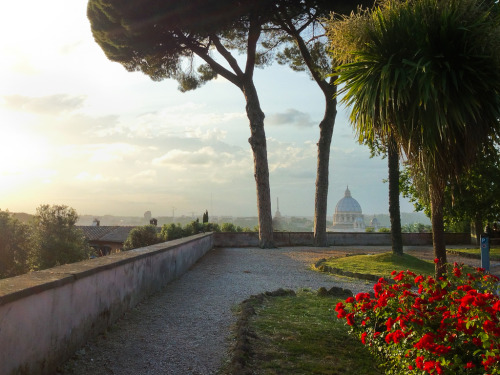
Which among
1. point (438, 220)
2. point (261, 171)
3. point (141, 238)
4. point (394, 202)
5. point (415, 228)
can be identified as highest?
point (261, 171)

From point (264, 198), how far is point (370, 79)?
42.2 ft

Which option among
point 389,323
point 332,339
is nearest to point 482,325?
point 389,323

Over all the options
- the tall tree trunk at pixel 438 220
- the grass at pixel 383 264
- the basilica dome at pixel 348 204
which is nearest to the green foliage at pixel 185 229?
the grass at pixel 383 264

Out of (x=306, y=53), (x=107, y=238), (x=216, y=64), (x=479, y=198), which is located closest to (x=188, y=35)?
(x=216, y=64)

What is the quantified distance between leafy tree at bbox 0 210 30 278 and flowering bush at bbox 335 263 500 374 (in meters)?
20.2

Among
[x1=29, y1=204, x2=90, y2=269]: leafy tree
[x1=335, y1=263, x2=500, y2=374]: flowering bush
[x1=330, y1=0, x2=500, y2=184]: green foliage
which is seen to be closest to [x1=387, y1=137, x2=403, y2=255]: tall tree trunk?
[x1=330, y1=0, x2=500, y2=184]: green foliage

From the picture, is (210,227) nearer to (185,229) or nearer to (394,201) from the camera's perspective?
(185,229)

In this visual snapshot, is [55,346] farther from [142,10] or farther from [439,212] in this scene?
[142,10]

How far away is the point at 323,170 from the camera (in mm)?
20500

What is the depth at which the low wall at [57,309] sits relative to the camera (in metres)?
3.02

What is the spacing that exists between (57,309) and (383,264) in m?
9.67

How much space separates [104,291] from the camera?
4852 millimetres

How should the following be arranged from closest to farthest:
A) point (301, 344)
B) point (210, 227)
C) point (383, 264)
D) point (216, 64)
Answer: point (301, 344)
point (383, 264)
point (216, 64)
point (210, 227)

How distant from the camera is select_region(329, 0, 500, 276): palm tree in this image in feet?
19.9
